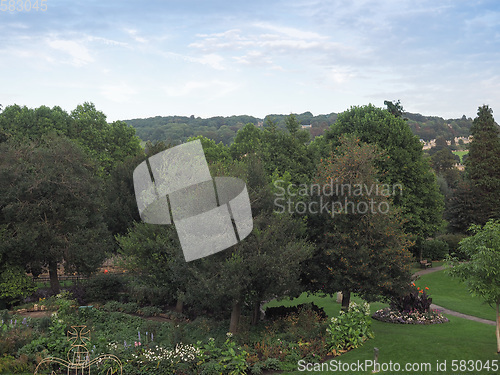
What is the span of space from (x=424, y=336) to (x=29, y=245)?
22525 millimetres

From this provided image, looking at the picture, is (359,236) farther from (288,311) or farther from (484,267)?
(288,311)

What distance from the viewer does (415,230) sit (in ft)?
118

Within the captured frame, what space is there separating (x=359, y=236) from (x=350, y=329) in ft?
12.6

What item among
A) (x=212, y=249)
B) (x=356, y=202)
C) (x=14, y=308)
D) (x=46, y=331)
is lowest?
(x=14, y=308)

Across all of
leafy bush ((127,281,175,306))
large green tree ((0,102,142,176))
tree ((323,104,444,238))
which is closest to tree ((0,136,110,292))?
leafy bush ((127,281,175,306))

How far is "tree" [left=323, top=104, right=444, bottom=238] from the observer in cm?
3378

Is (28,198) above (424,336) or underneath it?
above

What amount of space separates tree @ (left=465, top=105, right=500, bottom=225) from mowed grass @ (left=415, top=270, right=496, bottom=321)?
11.7m

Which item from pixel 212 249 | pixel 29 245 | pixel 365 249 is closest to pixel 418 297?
pixel 365 249

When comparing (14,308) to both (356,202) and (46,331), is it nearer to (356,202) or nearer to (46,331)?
(46,331)

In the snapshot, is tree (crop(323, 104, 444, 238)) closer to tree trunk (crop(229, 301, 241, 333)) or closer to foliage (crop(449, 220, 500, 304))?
foliage (crop(449, 220, 500, 304))

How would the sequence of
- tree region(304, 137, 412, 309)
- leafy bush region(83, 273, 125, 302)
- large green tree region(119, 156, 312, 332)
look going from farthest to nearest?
leafy bush region(83, 273, 125, 302) < tree region(304, 137, 412, 309) < large green tree region(119, 156, 312, 332)

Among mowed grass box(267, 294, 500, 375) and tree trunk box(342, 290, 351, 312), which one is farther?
tree trunk box(342, 290, 351, 312)

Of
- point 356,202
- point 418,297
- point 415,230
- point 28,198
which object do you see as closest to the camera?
point 356,202
